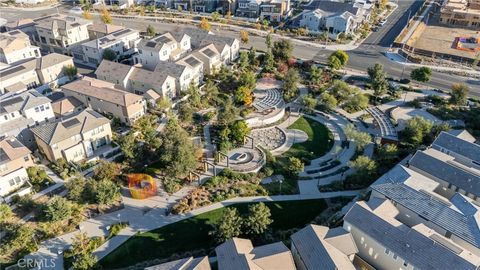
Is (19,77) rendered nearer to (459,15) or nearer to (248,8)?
(248,8)

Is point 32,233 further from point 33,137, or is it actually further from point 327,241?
point 327,241

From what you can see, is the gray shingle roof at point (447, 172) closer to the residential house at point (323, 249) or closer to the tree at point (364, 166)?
the tree at point (364, 166)

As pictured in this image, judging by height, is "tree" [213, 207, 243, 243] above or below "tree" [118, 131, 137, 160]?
below

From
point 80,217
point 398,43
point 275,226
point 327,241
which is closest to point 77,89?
point 80,217

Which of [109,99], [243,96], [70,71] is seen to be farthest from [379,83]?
[70,71]

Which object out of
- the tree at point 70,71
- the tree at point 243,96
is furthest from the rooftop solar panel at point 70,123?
the tree at point 243,96

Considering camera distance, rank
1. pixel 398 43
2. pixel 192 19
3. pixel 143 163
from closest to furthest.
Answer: pixel 143 163 → pixel 398 43 → pixel 192 19

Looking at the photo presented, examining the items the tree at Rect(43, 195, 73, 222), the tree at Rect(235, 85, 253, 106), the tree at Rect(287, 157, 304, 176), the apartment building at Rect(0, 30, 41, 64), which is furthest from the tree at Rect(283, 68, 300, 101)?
the apartment building at Rect(0, 30, 41, 64)

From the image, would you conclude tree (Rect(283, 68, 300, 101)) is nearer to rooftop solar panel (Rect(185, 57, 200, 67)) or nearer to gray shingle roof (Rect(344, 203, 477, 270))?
rooftop solar panel (Rect(185, 57, 200, 67))
